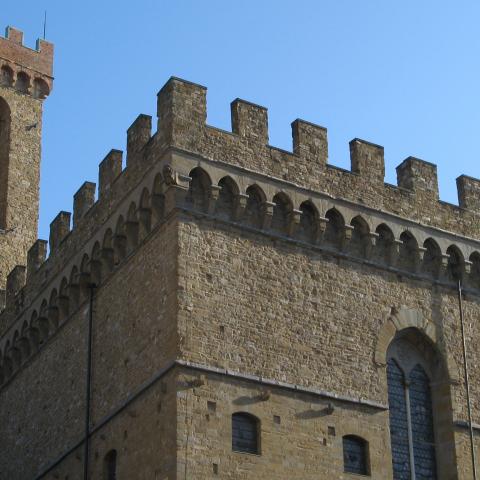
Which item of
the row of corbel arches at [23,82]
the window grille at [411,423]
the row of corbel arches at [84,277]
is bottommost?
the window grille at [411,423]

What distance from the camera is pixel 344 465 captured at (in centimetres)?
2470

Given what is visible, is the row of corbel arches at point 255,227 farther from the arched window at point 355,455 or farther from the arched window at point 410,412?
the arched window at point 355,455

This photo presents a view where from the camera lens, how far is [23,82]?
4322cm

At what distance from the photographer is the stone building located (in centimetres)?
2406

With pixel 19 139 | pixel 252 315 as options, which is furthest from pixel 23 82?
pixel 252 315

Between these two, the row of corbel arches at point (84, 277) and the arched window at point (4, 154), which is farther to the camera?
the arched window at point (4, 154)

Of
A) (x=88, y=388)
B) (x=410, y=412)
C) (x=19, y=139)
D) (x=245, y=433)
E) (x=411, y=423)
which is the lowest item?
(x=245, y=433)

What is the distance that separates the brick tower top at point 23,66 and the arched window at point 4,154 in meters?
1.14

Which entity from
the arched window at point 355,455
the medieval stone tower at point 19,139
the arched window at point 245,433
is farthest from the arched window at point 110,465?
the medieval stone tower at point 19,139

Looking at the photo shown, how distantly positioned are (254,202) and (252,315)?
257cm

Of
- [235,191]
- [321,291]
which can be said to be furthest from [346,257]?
[235,191]

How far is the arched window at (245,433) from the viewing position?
2373cm

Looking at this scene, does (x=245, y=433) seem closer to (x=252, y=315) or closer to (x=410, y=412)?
(x=252, y=315)

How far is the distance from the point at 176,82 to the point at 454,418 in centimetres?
912
